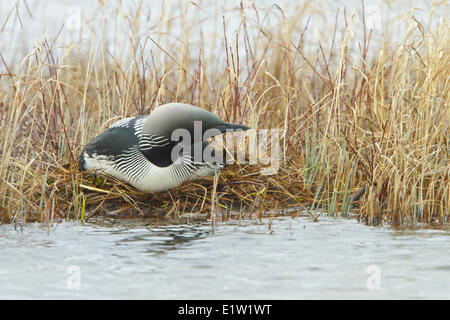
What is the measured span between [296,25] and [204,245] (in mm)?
3862

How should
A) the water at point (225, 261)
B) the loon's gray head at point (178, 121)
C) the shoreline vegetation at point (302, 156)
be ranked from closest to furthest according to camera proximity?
the water at point (225, 261) < the shoreline vegetation at point (302, 156) < the loon's gray head at point (178, 121)

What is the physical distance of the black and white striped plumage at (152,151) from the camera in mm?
5574

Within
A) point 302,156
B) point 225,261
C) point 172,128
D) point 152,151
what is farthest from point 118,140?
point 225,261

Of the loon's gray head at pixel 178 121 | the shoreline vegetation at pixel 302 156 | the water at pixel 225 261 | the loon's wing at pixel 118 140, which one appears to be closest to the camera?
the water at pixel 225 261

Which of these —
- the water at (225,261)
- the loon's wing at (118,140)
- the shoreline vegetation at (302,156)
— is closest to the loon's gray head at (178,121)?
the loon's wing at (118,140)

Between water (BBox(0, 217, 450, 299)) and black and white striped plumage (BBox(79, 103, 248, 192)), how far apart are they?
0.35 meters

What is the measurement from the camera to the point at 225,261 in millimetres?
4332

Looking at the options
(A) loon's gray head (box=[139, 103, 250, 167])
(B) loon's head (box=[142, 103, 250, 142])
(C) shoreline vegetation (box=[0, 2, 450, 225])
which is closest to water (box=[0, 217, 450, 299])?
(C) shoreline vegetation (box=[0, 2, 450, 225])

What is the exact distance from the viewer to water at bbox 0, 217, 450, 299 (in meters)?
3.76

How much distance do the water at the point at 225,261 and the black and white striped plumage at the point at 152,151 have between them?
350mm

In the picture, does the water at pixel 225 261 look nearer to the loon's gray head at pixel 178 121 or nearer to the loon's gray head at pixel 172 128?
the loon's gray head at pixel 172 128

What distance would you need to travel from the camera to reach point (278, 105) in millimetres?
7438

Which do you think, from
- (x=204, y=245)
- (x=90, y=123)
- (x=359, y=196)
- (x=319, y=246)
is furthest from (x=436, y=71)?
(x=90, y=123)

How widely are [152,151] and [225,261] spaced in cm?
152
